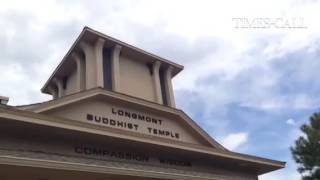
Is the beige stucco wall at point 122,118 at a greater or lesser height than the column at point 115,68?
lesser

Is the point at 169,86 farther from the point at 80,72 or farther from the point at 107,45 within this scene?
the point at 80,72

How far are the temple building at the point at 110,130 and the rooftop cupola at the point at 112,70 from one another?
44mm

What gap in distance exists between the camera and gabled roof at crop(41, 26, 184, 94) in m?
16.0

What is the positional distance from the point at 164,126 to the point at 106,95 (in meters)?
3.02

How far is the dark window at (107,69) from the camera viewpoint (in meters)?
15.8

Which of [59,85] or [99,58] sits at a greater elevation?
[99,58]

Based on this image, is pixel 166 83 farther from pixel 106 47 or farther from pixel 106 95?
pixel 106 95

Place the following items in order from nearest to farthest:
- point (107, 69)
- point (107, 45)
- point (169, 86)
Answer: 1. point (107, 69)
2. point (107, 45)
3. point (169, 86)

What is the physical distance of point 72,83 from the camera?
56.8 feet

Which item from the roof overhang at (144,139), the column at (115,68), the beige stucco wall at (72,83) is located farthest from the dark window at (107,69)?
the roof overhang at (144,139)

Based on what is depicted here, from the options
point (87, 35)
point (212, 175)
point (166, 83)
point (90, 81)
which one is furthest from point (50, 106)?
point (166, 83)

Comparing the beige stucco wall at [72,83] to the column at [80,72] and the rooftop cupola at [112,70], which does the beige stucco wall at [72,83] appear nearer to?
the rooftop cupola at [112,70]

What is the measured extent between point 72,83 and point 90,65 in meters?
1.96

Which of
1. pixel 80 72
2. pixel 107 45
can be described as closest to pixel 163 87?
pixel 107 45
